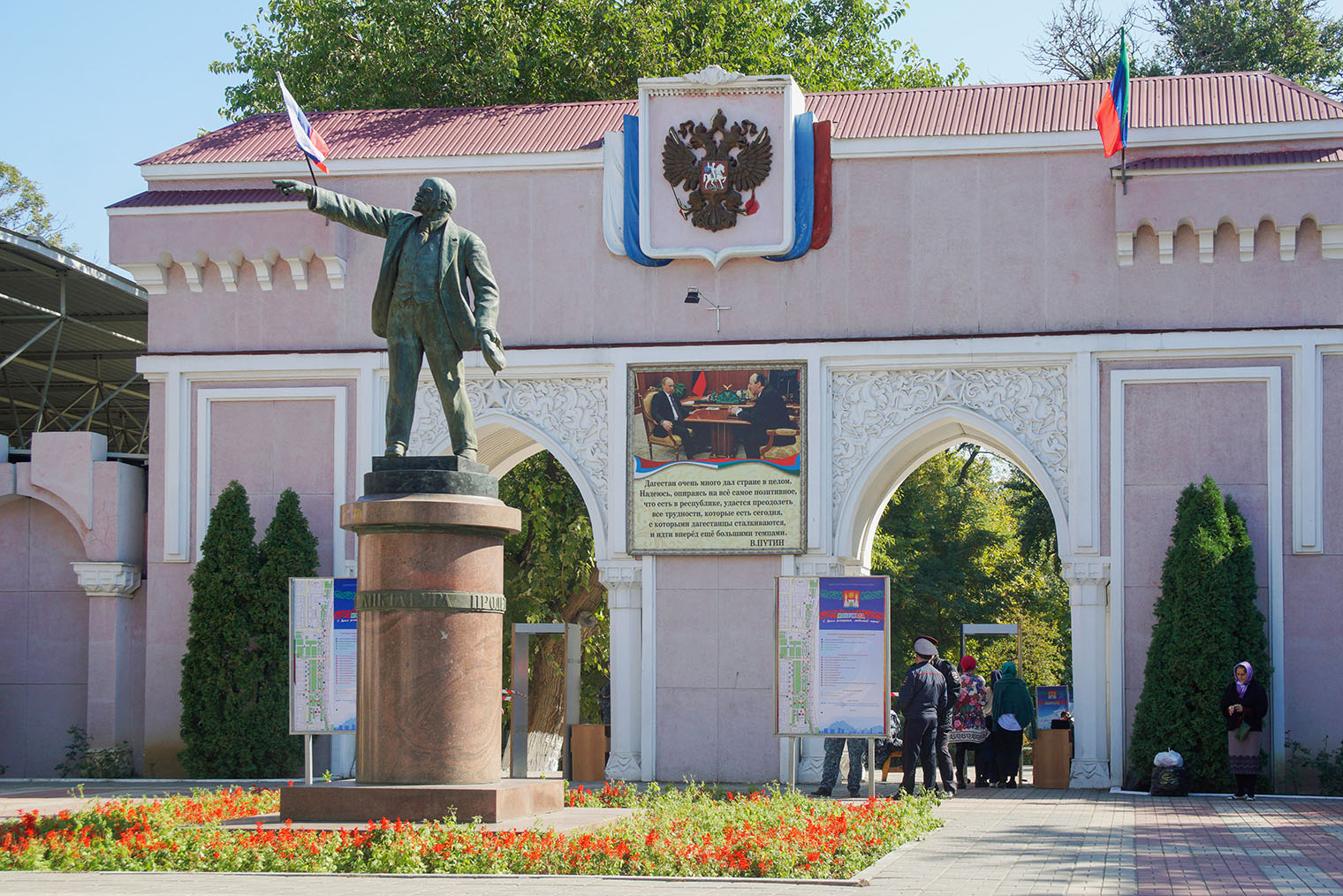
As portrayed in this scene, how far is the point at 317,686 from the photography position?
627 inches

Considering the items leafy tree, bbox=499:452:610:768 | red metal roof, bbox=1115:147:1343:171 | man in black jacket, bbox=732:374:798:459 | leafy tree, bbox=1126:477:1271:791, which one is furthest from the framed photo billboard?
leafy tree, bbox=499:452:610:768

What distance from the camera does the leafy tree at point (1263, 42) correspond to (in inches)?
1345

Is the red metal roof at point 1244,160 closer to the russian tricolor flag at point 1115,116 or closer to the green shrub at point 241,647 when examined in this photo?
the russian tricolor flag at point 1115,116

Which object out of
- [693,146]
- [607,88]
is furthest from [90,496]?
[607,88]

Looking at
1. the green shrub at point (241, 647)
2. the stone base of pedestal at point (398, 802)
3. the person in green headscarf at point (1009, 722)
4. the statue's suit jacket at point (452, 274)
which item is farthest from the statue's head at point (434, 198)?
the person in green headscarf at point (1009, 722)

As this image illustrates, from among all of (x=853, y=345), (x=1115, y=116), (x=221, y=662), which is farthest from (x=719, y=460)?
(x=221, y=662)

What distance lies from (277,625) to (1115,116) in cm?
1027

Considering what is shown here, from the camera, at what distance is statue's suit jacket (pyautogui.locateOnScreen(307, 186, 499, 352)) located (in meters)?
11.5

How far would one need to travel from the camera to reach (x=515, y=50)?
28.9 meters

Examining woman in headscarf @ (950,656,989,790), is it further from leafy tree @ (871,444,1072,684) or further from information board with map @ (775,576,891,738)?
leafy tree @ (871,444,1072,684)

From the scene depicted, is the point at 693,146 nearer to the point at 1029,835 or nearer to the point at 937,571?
the point at 1029,835

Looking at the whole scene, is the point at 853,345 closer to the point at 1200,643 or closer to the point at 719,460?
the point at 719,460

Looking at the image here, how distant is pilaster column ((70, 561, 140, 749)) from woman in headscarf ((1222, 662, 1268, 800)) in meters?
12.1

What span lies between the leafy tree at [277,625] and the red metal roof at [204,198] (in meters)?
3.30
